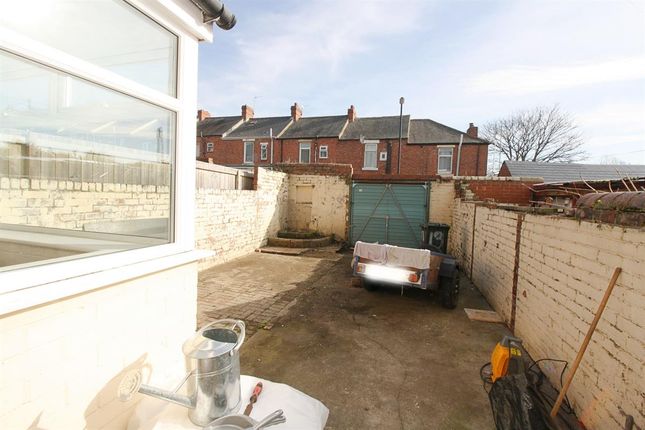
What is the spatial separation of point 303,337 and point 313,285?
2424 mm

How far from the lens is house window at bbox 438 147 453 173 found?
20.5 m

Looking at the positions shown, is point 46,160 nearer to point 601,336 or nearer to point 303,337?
point 303,337

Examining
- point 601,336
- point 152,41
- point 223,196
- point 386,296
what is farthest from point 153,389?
point 223,196

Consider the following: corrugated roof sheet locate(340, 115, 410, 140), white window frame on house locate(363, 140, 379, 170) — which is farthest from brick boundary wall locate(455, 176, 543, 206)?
corrugated roof sheet locate(340, 115, 410, 140)

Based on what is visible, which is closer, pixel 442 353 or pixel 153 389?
pixel 153 389

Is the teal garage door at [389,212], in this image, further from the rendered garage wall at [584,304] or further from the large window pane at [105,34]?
the large window pane at [105,34]

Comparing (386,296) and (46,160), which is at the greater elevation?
(46,160)

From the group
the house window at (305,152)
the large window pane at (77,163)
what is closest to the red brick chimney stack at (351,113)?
the house window at (305,152)

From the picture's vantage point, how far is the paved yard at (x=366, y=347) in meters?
2.83

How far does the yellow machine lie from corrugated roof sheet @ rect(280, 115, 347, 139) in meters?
20.7

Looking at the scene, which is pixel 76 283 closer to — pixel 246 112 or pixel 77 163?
pixel 77 163

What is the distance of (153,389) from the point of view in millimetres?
1548

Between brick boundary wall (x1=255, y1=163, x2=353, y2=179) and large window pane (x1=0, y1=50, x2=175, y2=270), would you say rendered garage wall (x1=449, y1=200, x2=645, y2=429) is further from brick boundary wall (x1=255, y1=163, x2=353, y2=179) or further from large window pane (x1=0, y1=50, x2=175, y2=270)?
brick boundary wall (x1=255, y1=163, x2=353, y2=179)

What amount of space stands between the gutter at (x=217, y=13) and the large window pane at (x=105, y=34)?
316 mm
